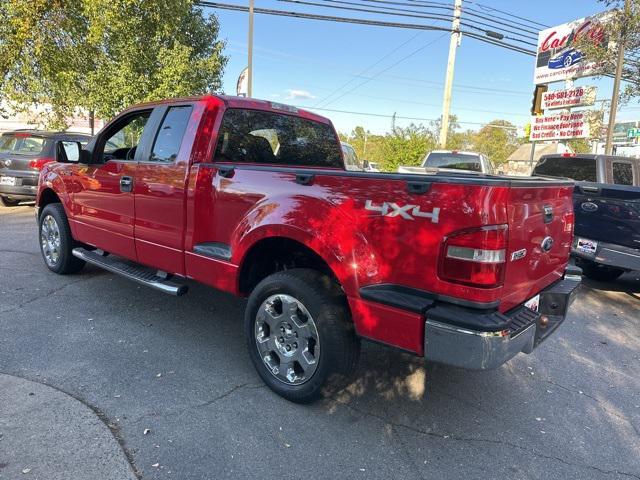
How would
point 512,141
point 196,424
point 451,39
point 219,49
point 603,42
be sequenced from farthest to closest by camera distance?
point 512,141
point 451,39
point 219,49
point 603,42
point 196,424

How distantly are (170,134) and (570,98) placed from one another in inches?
774

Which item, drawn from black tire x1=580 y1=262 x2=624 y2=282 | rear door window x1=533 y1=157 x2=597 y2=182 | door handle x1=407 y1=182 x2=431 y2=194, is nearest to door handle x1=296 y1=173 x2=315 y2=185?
door handle x1=407 y1=182 x2=431 y2=194

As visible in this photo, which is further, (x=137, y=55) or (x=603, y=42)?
(x=137, y=55)

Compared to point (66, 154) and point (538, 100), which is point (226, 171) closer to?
point (66, 154)

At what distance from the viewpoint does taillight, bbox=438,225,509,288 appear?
236cm

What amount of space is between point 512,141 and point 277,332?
70136 mm

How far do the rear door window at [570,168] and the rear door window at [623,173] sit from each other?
0.39 meters

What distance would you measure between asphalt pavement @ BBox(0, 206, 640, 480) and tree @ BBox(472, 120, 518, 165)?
59.9 metres

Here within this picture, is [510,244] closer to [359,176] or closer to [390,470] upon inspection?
[359,176]

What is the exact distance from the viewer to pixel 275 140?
4324 mm

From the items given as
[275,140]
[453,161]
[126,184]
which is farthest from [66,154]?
[453,161]

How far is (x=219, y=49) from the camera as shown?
15266mm

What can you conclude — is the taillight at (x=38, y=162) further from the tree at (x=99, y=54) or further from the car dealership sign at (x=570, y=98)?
the car dealership sign at (x=570, y=98)

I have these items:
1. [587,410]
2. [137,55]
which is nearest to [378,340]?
[587,410]
